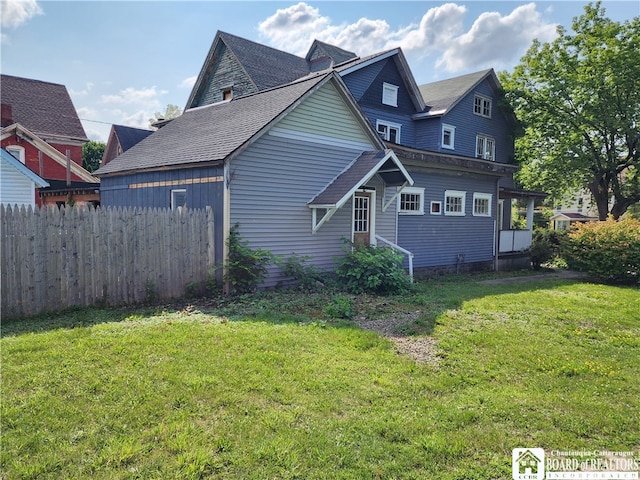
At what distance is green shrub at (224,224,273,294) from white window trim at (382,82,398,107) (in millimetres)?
12903

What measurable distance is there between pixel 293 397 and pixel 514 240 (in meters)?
17.0

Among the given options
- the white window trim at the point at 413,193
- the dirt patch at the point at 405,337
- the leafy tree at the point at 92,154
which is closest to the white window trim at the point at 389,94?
the white window trim at the point at 413,193

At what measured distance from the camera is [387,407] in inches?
162

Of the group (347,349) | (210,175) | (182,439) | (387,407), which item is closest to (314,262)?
(210,175)

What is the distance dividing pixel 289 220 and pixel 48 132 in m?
22.9

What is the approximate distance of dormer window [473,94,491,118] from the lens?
23.3 m

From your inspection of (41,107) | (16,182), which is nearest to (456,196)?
(16,182)

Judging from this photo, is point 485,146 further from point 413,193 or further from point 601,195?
point 413,193

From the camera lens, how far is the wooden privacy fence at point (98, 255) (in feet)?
22.1

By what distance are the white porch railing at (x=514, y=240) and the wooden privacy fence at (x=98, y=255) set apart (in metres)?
13.5

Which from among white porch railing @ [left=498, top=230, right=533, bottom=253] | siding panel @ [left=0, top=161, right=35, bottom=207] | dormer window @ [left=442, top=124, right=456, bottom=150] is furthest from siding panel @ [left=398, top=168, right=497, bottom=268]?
siding panel @ [left=0, top=161, right=35, bottom=207]

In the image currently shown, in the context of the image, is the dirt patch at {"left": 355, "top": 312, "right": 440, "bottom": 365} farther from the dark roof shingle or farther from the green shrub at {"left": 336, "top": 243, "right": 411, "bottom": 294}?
the dark roof shingle

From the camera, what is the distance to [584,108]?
22.9 meters

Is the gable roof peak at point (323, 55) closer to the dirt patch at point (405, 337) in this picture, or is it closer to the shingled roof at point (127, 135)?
the shingled roof at point (127, 135)
